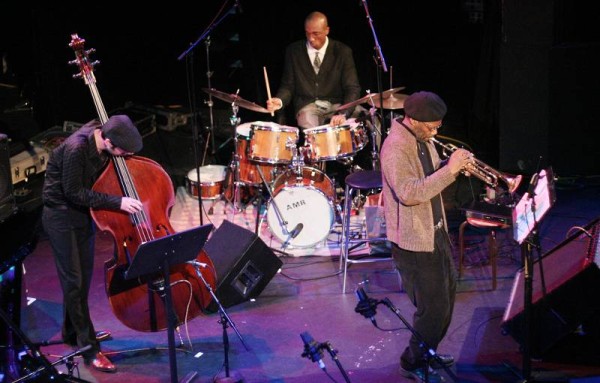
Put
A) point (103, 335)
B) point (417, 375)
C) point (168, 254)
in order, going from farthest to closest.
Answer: point (103, 335) < point (417, 375) < point (168, 254)

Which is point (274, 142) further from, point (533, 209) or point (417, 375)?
point (533, 209)

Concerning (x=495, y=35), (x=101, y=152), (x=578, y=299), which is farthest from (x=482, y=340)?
(x=495, y=35)

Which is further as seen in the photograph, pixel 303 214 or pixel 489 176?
pixel 303 214

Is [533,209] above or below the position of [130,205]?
below

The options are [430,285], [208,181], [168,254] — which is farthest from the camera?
[208,181]

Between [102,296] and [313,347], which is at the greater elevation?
[313,347]

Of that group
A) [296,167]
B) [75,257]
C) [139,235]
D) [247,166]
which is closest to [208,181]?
[247,166]

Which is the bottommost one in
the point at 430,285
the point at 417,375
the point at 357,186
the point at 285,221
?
the point at 417,375

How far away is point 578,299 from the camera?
18.1ft

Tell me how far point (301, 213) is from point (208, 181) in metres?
1.84

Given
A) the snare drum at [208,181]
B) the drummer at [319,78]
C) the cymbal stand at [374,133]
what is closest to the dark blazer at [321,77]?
the drummer at [319,78]

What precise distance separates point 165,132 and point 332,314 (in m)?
4.93

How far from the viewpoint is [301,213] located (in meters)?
8.48

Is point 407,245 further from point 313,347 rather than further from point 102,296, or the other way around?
point 102,296
